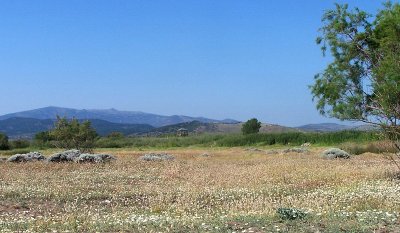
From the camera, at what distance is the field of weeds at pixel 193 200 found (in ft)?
41.6

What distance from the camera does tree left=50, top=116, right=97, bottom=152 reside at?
213 ft

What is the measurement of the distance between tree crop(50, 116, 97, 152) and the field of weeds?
89.0 feet

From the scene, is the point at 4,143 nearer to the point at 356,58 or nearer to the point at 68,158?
the point at 68,158

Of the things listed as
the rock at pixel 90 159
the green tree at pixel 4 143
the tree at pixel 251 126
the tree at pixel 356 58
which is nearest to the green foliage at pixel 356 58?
the tree at pixel 356 58

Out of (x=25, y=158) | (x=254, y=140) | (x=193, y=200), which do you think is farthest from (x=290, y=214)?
(x=254, y=140)

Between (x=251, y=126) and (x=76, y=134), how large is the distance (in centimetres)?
7909

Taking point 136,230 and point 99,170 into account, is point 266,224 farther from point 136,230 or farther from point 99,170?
point 99,170

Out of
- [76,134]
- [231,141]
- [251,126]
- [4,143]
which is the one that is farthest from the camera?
[251,126]

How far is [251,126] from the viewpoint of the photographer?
138m

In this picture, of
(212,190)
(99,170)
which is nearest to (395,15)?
(212,190)

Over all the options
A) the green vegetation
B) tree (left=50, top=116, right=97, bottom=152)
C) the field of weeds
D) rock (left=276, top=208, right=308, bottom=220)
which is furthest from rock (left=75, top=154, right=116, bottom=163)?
the green vegetation

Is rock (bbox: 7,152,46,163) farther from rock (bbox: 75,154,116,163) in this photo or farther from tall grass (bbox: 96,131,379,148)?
tall grass (bbox: 96,131,379,148)

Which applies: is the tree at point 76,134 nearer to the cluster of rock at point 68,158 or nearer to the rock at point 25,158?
the cluster of rock at point 68,158

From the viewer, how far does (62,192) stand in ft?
75.7
